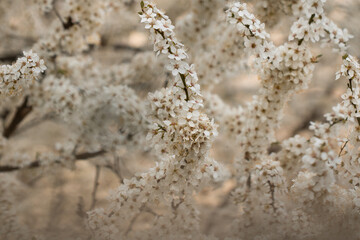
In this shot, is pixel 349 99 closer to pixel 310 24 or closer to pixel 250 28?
pixel 310 24

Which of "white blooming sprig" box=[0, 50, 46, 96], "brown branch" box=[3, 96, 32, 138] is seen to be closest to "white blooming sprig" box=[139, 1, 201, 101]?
"white blooming sprig" box=[0, 50, 46, 96]

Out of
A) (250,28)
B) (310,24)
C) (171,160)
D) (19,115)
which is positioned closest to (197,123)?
(171,160)

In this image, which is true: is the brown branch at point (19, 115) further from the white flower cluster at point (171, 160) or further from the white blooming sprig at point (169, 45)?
the white blooming sprig at point (169, 45)

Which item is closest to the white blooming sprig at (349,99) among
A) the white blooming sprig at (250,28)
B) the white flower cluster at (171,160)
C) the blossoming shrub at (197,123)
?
the blossoming shrub at (197,123)

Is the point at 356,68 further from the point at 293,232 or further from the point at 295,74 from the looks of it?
the point at 293,232

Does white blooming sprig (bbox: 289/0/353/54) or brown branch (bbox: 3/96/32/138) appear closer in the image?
white blooming sprig (bbox: 289/0/353/54)

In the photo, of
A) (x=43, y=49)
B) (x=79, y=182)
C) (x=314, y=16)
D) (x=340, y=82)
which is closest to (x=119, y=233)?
(x=43, y=49)

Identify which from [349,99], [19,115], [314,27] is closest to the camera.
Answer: [349,99]

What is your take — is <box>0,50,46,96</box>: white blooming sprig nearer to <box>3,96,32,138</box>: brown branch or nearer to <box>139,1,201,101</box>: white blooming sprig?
<box>139,1,201,101</box>: white blooming sprig
